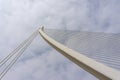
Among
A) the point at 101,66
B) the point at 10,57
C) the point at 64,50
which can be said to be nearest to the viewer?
the point at 101,66

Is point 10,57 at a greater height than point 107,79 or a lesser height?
greater

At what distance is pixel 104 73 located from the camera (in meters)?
7.72

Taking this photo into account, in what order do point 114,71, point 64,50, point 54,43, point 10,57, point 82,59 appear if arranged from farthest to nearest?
1. point 54,43
2. point 64,50
3. point 10,57
4. point 82,59
5. point 114,71

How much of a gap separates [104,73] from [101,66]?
1.66ft

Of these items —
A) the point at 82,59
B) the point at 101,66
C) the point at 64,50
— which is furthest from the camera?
the point at 64,50

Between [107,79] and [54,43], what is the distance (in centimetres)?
942

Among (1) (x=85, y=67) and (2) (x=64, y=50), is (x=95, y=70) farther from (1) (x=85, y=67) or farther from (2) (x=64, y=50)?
(2) (x=64, y=50)

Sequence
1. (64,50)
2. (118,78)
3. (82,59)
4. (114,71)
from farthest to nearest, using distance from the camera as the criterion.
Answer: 1. (64,50)
2. (82,59)
3. (114,71)
4. (118,78)

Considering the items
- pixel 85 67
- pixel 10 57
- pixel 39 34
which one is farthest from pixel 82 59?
pixel 39 34

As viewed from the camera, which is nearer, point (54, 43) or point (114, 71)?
point (114, 71)

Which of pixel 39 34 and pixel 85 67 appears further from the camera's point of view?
pixel 39 34

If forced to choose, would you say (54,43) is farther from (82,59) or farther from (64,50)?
(82,59)

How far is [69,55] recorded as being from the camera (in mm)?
12203

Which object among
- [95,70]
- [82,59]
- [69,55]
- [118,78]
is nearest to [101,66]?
[95,70]
